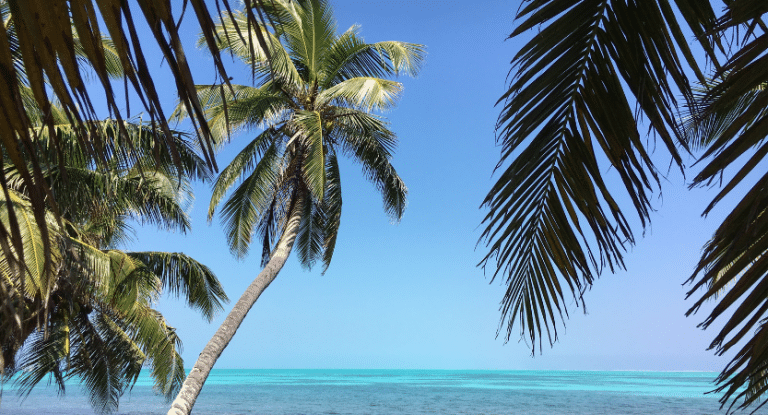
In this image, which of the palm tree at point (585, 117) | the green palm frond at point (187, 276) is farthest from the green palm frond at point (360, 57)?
the palm tree at point (585, 117)

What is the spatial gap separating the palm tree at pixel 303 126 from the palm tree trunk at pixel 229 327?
0.03 meters

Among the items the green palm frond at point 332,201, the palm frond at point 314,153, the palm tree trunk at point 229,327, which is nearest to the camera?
the palm tree trunk at point 229,327

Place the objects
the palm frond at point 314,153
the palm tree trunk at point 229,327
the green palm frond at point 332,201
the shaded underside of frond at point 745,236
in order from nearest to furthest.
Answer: the shaded underside of frond at point 745,236 < the palm tree trunk at point 229,327 < the palm frond at point 314,153 < the green palm frond at point 332,201

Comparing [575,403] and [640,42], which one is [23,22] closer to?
[640,42]

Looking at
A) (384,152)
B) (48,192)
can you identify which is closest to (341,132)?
(384,152)

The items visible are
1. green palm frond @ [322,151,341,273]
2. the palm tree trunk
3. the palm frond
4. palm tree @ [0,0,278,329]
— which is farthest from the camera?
green palm frond @ [322,151,341,273]

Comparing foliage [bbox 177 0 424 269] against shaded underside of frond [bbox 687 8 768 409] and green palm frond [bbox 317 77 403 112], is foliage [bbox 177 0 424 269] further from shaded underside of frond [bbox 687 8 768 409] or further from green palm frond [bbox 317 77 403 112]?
shaded underside of frond [bbox 687 8 768 409]

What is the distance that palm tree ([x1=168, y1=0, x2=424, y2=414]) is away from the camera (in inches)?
426

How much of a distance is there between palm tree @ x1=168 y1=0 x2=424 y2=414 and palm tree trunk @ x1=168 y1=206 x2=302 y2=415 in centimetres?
3

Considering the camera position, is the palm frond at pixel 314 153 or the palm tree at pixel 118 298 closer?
the palm tree at pixel 118 298

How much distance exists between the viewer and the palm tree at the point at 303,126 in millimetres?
10828

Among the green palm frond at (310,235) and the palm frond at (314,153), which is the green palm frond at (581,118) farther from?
the green palm frond at (310,235)

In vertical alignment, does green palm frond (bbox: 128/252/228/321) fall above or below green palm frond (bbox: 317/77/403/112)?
below

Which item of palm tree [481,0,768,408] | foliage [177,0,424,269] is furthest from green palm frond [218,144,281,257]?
palm tree [481,0,768,408]
